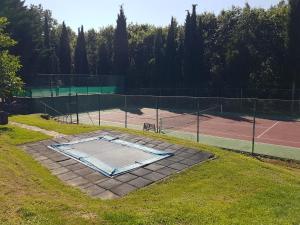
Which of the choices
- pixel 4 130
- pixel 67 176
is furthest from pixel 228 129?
pixel 67 176

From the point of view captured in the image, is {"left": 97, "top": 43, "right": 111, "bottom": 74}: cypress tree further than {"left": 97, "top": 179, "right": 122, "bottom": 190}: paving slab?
Yes

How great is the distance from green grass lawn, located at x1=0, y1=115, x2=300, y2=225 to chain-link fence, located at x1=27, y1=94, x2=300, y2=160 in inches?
288

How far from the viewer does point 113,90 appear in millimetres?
47219

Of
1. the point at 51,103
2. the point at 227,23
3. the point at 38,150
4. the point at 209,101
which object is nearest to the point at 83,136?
the point at 38,150

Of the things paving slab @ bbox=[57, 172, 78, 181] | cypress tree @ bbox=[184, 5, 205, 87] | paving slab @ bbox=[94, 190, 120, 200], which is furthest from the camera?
cypress tree @ bbox=[184, 5, 205, 87]

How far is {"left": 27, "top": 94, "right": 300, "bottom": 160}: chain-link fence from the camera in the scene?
22000 mm

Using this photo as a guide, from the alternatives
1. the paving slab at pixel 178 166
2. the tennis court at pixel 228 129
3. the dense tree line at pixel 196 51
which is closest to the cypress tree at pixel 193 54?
the dense tree line at pixel 196 51

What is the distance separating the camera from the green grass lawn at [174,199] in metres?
6.93

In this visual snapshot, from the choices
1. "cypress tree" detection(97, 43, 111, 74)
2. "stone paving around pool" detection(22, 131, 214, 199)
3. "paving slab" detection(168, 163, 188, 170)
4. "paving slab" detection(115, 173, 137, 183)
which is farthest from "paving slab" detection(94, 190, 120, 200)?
"cypress tree" detection(97, 43, 111, 74)

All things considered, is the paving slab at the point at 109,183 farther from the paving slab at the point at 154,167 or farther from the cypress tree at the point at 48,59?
the cypress tree at the point at 48,59

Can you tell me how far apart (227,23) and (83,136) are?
125 feet

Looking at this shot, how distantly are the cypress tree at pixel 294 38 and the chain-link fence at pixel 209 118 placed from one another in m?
6.71

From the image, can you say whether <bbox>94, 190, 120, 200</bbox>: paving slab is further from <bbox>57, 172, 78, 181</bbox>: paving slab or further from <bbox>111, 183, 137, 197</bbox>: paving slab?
<bbox>57, 172, 78, 181</bbox>: paving slab

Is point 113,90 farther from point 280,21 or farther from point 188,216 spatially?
point 188,216
